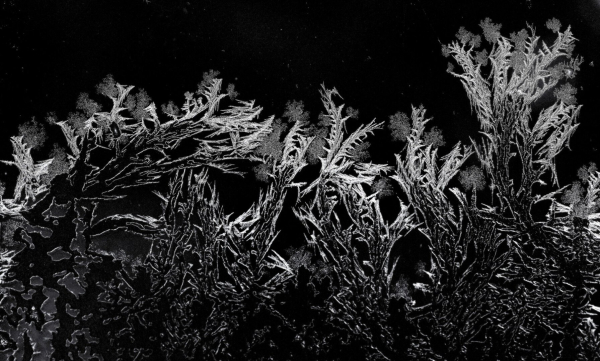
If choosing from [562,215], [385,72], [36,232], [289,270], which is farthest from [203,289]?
[562,215]

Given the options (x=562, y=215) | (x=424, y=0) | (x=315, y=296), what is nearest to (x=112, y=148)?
(x=315, y=296)

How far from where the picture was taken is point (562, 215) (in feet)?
2.64

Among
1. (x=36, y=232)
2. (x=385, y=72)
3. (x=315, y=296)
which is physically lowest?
(x=315, y=296)

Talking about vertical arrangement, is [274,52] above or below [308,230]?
above

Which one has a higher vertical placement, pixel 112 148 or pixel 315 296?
pixel 112 148

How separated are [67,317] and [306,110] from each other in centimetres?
39

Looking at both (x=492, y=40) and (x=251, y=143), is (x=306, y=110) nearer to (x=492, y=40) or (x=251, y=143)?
(x=251, y=143)

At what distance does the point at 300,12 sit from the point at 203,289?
38 centimetres

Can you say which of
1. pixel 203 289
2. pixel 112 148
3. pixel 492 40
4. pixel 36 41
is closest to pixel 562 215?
pixel 492 40

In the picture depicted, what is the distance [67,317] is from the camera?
29.0 inches

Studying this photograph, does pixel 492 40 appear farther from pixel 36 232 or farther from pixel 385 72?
pixel 36 232

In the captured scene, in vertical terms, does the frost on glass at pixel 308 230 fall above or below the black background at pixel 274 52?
below

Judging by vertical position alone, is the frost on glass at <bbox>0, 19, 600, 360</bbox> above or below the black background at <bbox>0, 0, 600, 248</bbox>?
below

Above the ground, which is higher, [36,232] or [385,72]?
[385,72]
